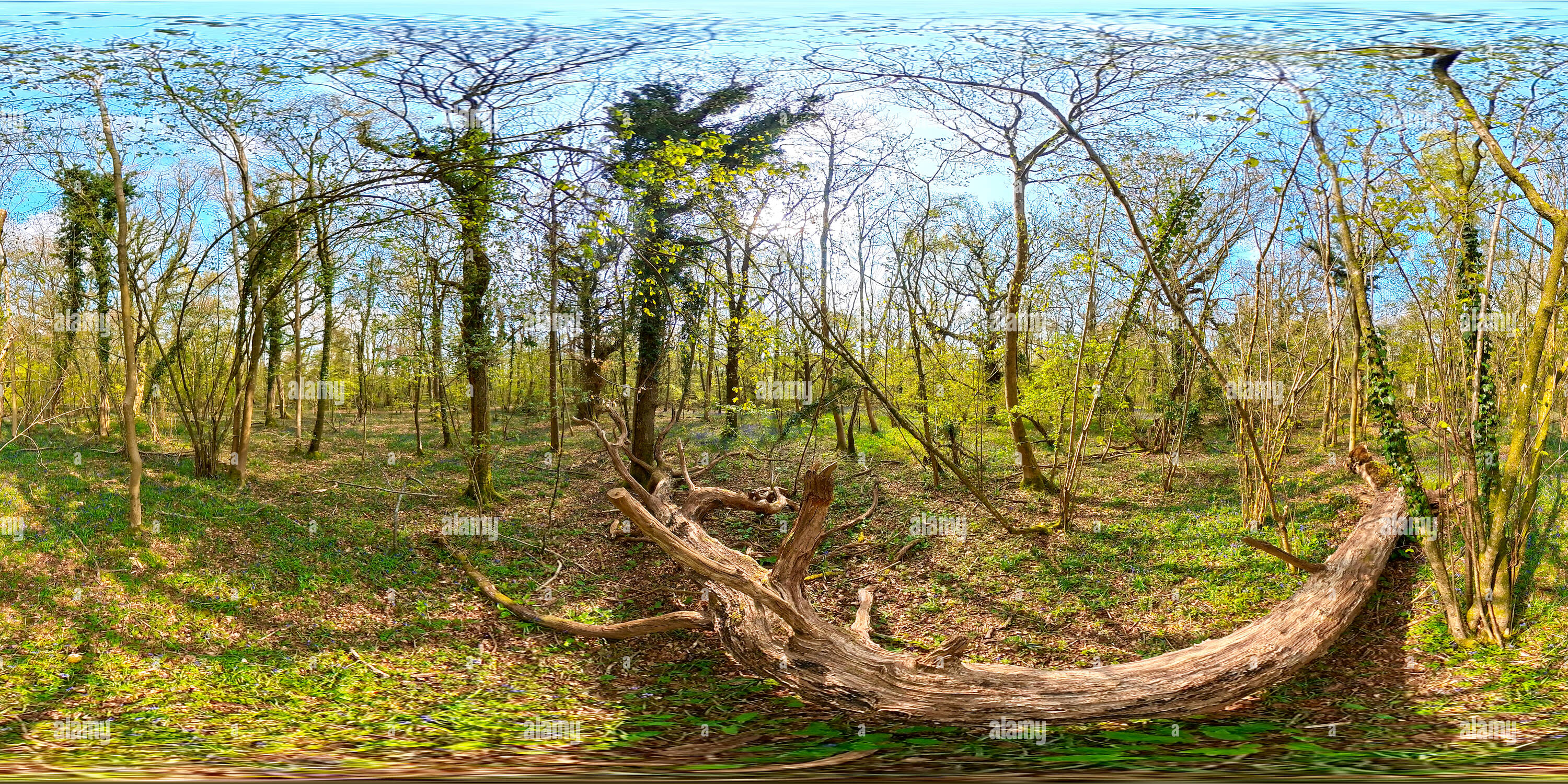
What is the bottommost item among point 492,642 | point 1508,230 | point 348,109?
point 492,642

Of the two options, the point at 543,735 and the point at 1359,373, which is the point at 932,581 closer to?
the point at 543,735

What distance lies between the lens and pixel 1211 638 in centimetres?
277

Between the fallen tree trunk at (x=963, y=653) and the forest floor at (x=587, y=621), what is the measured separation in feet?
0.29

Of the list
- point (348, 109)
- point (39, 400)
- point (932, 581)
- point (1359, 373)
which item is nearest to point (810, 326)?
point (932, 581)

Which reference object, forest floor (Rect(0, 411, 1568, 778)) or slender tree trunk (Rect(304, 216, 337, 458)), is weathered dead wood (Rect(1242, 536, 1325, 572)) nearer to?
forest floor (Rect(0, 411, 1568, 778))

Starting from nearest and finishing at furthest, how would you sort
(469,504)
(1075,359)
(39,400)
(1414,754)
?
(1414,754), (39,400), (469,504), (1075,359)

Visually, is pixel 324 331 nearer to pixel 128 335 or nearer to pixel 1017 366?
pixel 128 335

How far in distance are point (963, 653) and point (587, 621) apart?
1.72m

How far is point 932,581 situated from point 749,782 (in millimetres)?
1842

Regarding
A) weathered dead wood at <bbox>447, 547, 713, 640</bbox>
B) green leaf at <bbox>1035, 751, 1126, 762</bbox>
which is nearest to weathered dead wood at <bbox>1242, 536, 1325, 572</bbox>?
green leaf at <bbox>1035, 751, 1126, 762</bbox>

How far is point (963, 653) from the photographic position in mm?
2365

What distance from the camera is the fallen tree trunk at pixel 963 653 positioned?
7.41 ft

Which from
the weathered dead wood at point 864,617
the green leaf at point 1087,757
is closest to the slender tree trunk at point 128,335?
the weathered dead wood at point 864,617

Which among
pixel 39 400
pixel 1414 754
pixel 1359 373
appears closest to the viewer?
pixel 1414 754
